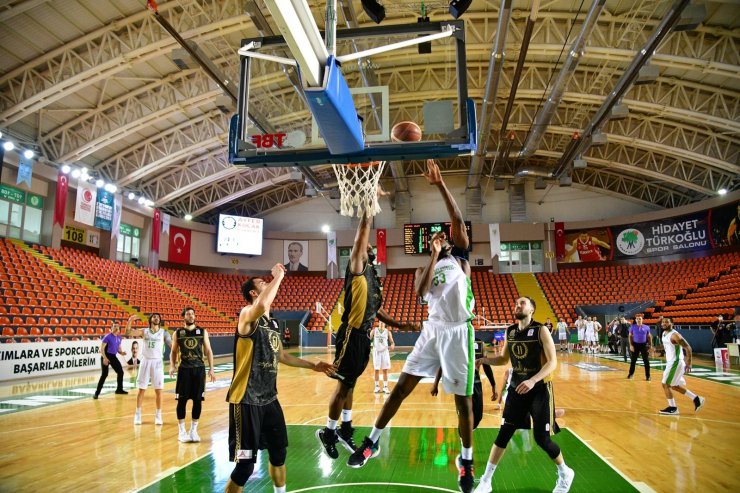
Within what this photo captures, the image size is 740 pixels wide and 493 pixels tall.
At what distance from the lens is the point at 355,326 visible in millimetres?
4645

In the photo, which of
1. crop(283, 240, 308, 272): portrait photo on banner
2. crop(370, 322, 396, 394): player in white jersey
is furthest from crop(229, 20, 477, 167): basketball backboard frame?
crop(283, 240, 308, 272): portrait photo on banner

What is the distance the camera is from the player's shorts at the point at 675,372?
8172 mm

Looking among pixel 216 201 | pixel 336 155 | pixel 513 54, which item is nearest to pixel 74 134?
pixel 216 201

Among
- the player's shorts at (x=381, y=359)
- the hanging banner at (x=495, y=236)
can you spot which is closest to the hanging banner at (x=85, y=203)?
the player's shorts at (x=381, y=359)

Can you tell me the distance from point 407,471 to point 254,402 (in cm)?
231

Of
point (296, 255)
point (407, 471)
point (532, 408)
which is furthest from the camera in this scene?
point (296, 255)

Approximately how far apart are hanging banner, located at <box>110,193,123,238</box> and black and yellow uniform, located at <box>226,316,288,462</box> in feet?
74.8

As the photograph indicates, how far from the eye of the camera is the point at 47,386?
12211 mm

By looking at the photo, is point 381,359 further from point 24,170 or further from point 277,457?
point 24,170

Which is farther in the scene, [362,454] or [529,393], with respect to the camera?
[529,393]

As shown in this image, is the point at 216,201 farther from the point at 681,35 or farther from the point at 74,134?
the point at 681,35

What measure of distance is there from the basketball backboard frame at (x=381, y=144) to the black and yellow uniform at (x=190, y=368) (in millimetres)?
3211

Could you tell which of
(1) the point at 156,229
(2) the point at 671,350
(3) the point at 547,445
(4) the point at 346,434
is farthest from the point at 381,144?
(1) the point at 156,229

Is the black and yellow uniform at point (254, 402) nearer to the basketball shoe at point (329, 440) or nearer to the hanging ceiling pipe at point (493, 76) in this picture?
the basketball shoe at point (329, 440)
